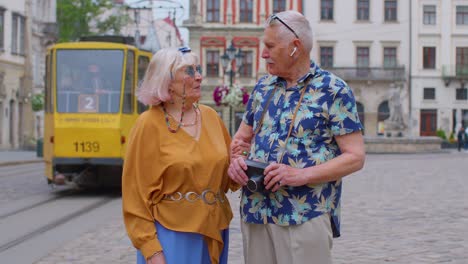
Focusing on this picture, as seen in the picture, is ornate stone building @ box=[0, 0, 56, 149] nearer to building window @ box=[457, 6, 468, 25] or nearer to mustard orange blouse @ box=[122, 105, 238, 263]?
building window @ box=[457, 6, 468, 25]

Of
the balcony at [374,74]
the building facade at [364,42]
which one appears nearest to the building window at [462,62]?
the building facade at [364,42]

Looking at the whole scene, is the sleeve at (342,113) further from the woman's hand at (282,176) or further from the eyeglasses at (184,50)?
the eyeglasses at (184,50)

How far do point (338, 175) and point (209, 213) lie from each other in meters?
0.68

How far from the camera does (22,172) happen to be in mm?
26391

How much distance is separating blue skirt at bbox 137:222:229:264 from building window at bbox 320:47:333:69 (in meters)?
62.4

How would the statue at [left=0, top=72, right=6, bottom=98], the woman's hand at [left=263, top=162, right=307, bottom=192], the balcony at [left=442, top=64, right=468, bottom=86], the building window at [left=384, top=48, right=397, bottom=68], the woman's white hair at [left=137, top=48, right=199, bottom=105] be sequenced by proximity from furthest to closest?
1. the building window at [left=384, top=48, right=397, bottom=68]
2. the balcony at [left=442, top=64, right=468, bottom=86]
3. the statue at [left=0, top=72, right=6, bottom=98]
4. the woman's white hair at [left=137, top=48, right=199, bottom=105]
5. the woman's hand at [left=263, top=162, right=307, bottom=192]

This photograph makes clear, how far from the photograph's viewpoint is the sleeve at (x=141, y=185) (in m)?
3.94

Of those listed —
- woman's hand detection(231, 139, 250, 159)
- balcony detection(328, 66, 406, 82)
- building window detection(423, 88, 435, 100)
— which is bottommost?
woman's hand detection(231, 139, 250, 159)

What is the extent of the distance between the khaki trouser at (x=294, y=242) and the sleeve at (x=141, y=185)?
47 cm

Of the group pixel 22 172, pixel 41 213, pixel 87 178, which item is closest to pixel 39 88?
pixel 22 172

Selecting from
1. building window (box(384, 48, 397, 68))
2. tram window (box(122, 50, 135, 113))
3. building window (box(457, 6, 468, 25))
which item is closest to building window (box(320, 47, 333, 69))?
building window (box(384, 48, 397, 68))

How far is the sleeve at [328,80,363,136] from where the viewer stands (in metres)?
3.76

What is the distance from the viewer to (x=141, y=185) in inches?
156

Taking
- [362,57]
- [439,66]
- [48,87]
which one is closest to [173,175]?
[48,87]
